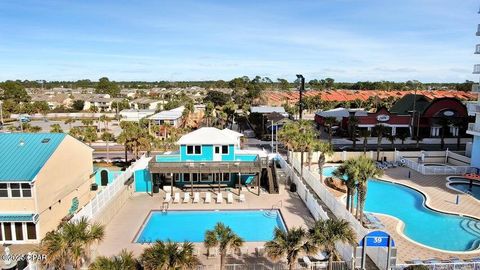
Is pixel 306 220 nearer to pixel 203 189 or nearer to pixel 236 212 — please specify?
pixel 236 212

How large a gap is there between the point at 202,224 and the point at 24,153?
12664 millimetres

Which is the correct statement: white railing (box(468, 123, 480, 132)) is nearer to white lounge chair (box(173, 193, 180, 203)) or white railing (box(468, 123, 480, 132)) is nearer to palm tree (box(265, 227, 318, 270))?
white lounge chair (box(173, 193, 180, 203))

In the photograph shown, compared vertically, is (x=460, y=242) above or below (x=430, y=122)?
below

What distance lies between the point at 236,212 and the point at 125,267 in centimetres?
1602

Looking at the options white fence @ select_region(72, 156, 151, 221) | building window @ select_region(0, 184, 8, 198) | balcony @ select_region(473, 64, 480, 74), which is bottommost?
white fence @ select_region(72, 156, 151, 221)

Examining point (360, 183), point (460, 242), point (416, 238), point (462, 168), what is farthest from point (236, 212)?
point (462, 168)

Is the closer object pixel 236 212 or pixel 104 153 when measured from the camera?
pixel 236 212

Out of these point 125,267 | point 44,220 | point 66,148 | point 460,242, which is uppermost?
point 66,148

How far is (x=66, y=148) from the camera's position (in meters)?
26.0

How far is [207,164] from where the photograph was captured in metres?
32.5

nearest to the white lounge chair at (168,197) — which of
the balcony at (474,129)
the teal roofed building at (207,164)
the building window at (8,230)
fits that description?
the teal roofed building at (207,164)

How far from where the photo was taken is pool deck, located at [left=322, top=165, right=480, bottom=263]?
826 inches

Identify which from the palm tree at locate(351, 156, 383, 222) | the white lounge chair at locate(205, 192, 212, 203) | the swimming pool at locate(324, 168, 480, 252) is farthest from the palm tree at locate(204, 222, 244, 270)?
the white lounge chair at locate(205, 192, 212, 203)

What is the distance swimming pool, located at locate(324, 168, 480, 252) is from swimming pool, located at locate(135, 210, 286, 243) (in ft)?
29.2
